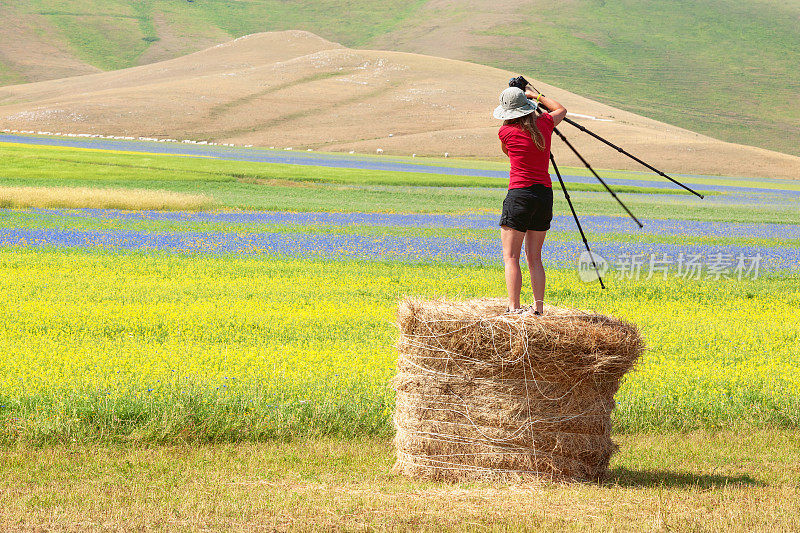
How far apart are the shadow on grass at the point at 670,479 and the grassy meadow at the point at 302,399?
3cm

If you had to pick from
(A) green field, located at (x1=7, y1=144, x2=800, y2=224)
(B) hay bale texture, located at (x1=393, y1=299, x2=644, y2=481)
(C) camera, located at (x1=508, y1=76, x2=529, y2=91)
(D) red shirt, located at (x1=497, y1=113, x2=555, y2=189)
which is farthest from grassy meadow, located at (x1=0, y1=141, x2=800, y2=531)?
(A) green field, located at (x1=7, y1=144, x2=800, y2=224)

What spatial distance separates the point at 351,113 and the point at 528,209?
4734 inches

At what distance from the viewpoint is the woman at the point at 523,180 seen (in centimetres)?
753

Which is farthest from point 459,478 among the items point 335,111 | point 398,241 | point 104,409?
point 335,111

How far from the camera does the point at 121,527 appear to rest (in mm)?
5961

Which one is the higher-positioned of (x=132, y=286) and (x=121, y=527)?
(x=121, y=527)

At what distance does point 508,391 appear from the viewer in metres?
7.06

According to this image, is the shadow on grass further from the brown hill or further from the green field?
the brown hill

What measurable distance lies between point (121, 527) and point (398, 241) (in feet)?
70.1

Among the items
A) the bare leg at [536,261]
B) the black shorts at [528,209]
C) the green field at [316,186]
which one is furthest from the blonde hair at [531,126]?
the green field at [316,186]

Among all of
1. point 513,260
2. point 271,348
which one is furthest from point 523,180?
point 271,348

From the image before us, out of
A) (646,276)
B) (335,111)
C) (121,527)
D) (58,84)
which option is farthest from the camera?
(58,84)

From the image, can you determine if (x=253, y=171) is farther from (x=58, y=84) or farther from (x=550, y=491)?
(x=58, y=84)

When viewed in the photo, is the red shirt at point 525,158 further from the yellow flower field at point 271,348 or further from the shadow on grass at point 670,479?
the shadow on grass at point 670,479
